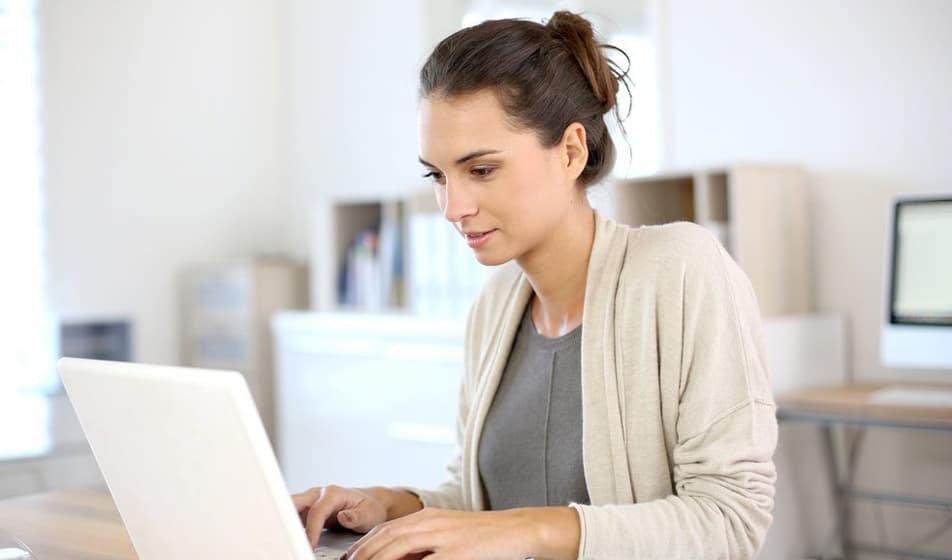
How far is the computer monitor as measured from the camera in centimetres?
290

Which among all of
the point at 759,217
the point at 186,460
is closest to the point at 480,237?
the point at 186,460

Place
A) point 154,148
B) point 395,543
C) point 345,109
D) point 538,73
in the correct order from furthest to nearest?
point 345,109
point 154,148
point 538,73
point 395,543

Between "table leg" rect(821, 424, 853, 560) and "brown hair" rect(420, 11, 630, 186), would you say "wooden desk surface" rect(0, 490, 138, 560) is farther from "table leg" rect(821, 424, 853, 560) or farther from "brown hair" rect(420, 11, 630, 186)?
"table leg" rect(821, 424, 853, 560)

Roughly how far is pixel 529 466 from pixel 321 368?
3019 millimetres

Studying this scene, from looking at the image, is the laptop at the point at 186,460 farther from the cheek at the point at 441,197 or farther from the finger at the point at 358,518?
the cheek at the point at 441,197

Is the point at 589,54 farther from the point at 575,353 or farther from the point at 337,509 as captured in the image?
the point at 337,509

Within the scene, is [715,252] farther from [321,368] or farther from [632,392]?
[321,368]

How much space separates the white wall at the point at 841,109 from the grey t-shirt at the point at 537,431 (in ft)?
6.56

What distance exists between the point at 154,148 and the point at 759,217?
2989 mm

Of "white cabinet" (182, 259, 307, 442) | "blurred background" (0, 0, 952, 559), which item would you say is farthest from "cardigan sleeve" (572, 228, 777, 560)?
"white cabinet" (182, 259, 307, 442)

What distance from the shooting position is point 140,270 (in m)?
5.03

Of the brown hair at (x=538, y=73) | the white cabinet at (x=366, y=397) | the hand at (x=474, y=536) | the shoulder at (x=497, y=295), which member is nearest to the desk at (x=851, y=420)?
the white cabinet at (x=366, y=397)

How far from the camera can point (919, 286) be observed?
9.70 ft

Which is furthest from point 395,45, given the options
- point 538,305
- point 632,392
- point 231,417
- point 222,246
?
point 231,417
